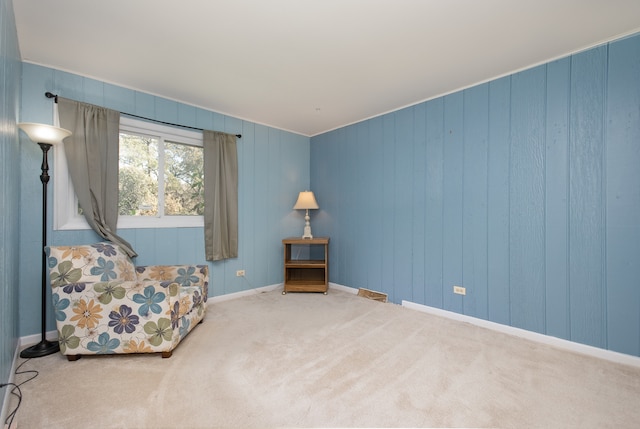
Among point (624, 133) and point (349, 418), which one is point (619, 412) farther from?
point (624, 133)

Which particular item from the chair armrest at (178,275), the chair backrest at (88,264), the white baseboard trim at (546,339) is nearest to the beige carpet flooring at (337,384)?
the white baseboard trim at (546,339)

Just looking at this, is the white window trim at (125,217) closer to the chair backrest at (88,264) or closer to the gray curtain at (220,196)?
the gray curtain at (220,196)

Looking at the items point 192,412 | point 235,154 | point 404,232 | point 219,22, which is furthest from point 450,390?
point 235,154

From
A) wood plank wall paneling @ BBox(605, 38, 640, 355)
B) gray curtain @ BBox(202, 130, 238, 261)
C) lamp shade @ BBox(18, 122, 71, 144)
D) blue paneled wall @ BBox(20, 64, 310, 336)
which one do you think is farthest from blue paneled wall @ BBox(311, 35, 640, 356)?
lamp shade @ BBox(18, 122, 71, 144)

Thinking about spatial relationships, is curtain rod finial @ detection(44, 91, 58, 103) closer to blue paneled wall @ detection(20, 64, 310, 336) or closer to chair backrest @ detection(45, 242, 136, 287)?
blue paneled wall @ detection(20, 64, 310, 336)

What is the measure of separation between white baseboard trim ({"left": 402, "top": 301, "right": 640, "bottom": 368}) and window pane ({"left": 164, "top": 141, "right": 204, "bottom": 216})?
2.99 meters

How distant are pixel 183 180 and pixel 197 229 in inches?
24.2

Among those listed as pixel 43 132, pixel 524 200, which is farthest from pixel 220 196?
pixel 524 200

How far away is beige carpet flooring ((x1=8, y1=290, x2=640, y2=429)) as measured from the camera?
1460 millimetres

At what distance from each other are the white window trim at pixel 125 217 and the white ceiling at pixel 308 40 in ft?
1.28

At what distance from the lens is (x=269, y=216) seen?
4066 mm

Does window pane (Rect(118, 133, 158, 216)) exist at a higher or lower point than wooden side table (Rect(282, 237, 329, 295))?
higher

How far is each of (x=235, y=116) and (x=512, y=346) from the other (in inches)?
153

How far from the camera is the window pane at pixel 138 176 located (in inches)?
113
